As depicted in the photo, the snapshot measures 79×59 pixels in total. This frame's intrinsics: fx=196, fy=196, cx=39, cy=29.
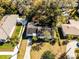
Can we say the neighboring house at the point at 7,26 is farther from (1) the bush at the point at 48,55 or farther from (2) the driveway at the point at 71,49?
(2) the driveway at the point at 71,49

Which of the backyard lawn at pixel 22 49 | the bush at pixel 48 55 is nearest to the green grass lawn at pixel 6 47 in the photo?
the backyard lawn at pixel 22 49

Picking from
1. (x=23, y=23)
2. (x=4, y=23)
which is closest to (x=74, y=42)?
(x=23, y=23)

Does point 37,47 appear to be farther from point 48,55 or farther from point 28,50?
point 48,55

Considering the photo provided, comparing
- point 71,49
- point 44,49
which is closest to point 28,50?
point 44,49

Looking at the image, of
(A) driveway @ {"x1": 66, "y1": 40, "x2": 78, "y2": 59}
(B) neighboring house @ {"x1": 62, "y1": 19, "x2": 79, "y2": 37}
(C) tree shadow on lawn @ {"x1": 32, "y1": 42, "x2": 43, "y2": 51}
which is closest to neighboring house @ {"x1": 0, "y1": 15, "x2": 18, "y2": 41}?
(C) tree shadow on lawn @ {"x1": 32, "y1": 42, "x2": 43, "y2": 51}

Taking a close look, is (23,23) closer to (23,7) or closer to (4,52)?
(23,7)

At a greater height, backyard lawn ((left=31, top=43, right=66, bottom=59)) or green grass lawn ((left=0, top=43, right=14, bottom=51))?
green grass lawn ((left=0, top=43, right=14, bottom=51))

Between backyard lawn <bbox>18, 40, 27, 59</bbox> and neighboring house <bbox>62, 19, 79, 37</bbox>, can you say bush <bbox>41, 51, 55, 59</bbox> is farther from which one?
neighboring house <bbox>62, 19, 79, 37</bbox>
